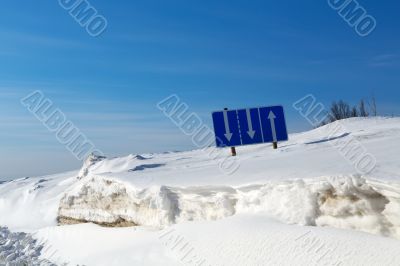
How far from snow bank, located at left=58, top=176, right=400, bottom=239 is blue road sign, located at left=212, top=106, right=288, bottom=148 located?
8.31 feet

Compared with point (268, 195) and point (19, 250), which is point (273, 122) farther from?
point (19, 250)

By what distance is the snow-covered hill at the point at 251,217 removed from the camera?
4.32 m

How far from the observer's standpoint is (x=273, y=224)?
16.6 feet

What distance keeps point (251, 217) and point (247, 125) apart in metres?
4.79

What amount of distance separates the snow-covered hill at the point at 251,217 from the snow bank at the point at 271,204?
1 centimetres

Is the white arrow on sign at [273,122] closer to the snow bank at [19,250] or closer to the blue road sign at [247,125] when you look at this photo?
the blue road sign at [247,125]

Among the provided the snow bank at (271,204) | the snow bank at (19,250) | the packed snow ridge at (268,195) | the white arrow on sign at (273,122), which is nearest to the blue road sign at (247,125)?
the white arrow on sign at (273,122)

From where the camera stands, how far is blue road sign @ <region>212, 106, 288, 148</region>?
10023mm

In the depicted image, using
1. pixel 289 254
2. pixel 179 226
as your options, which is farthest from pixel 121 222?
pixel 289 254

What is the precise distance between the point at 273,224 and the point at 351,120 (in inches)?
409

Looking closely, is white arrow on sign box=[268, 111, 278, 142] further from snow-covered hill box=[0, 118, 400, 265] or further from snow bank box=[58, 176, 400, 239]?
snow bank box=[58, 176, 400, 239]

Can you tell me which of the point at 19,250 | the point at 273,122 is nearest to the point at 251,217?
the point at 273,122

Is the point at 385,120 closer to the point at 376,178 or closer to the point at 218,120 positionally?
the point at 218,120

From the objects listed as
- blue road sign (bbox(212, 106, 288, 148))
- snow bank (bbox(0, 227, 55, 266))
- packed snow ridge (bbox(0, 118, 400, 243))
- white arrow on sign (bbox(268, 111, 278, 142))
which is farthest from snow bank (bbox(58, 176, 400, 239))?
white arrow on sign (bbox(268, 111, 278, 142))
